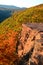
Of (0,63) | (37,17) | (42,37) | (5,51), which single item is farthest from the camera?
(37,17)

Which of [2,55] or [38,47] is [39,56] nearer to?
[38,47]

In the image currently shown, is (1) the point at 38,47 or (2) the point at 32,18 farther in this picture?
(2) the point at 32,18

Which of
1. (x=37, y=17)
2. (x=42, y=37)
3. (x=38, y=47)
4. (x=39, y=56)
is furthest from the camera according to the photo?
(x=37, y=17)

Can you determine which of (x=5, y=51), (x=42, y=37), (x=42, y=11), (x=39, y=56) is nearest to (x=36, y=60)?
(x=39, y=56)

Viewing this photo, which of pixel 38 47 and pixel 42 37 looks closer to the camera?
pixel 38 47

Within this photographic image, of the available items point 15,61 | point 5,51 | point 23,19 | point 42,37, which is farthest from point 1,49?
point 23,19

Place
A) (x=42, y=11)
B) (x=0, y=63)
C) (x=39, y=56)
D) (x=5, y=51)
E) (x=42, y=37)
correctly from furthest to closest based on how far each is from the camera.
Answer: (x=42, y=11) < (x=5, y=51) < (x=0, y=63) < (x=42, y=37) < (x=39, y=56)

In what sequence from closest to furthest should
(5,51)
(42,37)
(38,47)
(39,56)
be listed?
1. (39,56)
2. (38,47)
3. (42,37)
4. (5,51)

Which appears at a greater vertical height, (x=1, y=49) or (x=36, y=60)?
(x=36, y=60)

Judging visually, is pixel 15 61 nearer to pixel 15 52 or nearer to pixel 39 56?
pixel 15 52
